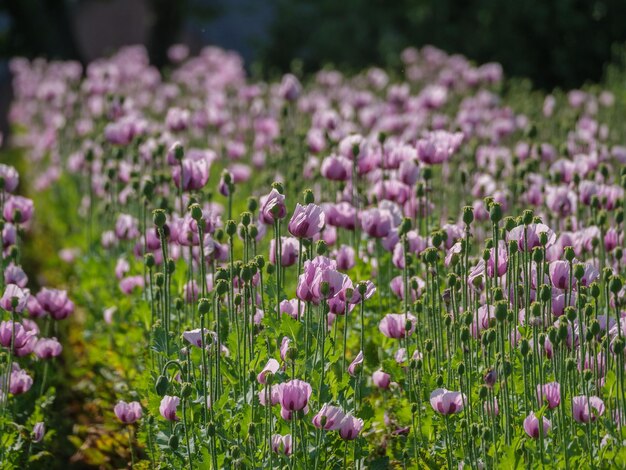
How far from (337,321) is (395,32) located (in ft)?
33.0

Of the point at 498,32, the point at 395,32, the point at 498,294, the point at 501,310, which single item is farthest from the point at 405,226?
the point at 395,32

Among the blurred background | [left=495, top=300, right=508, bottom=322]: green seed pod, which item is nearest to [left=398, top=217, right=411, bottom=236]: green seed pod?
[left=495, top=300, right=508, bottom=322]: green seed pod

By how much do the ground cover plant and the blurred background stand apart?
5.11m

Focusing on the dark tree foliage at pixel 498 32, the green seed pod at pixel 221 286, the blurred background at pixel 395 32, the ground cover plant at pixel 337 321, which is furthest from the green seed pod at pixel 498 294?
the dark tree foliage at pixel 498 32

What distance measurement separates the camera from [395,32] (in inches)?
527

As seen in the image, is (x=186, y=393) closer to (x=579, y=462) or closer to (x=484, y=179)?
(x=579, y=462)

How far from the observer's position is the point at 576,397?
3.03 metres

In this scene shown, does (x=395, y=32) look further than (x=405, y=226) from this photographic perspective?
Yes

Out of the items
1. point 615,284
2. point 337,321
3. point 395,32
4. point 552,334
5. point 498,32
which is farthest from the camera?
point 395,32

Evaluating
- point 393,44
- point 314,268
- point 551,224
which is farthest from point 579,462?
point 393,44

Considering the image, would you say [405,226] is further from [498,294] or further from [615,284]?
[615,284]

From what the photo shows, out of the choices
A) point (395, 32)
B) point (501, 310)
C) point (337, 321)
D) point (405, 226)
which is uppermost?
point (395, 32)

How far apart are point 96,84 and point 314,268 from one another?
15.2 feet

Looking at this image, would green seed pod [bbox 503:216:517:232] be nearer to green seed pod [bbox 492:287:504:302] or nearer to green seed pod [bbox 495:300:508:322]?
green seed pod [bbox 492:287:504:302]
